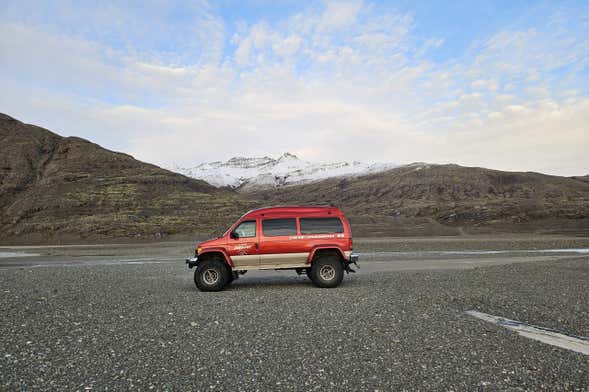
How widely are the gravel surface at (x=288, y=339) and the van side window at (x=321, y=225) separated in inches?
75.3

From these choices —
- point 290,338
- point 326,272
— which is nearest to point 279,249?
point 326,272

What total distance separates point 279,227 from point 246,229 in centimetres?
110

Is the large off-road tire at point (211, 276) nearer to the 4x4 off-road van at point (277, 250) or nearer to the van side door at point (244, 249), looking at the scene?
the 4x4 off-road van at point (277, 250)

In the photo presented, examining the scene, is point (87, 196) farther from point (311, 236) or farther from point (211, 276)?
point (311, 236)

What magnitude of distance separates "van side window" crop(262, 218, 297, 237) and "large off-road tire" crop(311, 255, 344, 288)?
1280mm

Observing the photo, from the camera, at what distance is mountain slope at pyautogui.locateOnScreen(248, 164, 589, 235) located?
190ft

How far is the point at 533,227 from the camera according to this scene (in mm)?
55781

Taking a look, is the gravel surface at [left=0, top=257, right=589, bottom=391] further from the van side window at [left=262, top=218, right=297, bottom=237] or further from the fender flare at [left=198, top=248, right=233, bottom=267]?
the van side window at [left=262, top=218, right=297, bottom=237]

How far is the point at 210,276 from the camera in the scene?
1270cm

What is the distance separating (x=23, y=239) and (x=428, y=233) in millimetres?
53669

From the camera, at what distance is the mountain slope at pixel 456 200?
58031 millimetres

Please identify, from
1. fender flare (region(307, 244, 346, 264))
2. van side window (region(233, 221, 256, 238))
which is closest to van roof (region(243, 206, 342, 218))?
van side window (region(233, 221, 256, 238))

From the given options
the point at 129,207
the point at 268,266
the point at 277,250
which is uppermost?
the point at 129,207

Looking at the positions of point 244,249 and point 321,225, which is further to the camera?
point 321,225
